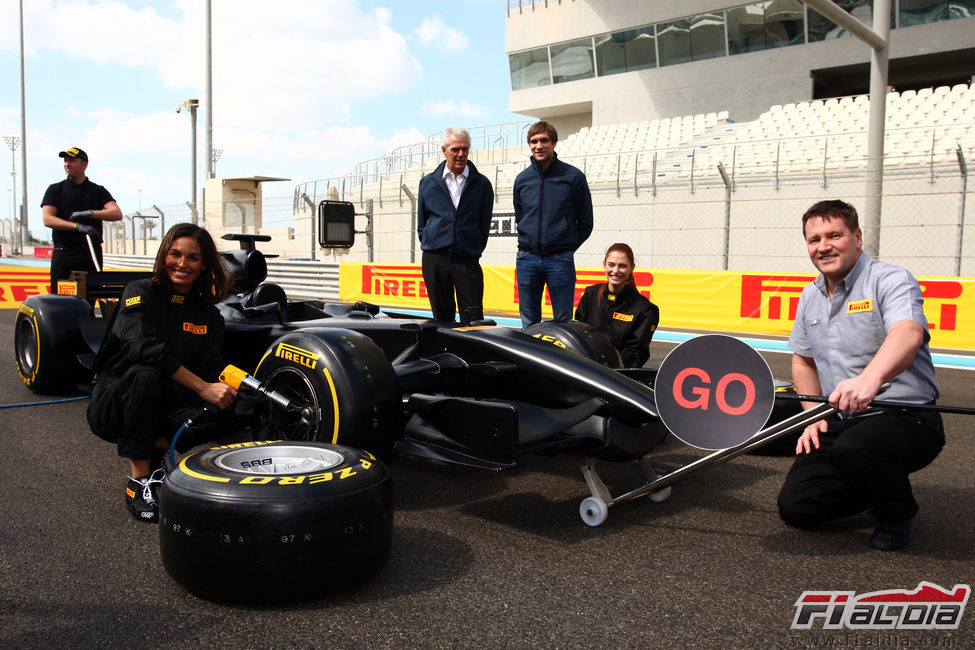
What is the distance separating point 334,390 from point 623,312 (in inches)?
100

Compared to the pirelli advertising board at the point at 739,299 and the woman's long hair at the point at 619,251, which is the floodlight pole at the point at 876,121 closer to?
the pirelli advertising board at the point at 739,299

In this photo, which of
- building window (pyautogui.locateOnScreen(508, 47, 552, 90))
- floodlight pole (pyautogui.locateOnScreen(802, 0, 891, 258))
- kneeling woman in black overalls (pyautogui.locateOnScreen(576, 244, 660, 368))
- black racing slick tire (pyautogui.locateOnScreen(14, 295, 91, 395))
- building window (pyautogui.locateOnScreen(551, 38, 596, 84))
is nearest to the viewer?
kneeling woman in black overalls (pyautogui.locateOnScreen(576, 244, 660, 368))

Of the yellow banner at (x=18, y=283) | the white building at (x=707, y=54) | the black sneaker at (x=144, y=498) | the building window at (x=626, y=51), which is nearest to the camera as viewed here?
the black sneaker at (x=144, y=498)

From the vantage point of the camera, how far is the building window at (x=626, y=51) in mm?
25906

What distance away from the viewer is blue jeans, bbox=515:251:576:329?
17.5 ft

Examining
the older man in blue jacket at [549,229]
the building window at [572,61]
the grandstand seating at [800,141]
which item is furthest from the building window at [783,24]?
the older man in blue jacket at [549,229]

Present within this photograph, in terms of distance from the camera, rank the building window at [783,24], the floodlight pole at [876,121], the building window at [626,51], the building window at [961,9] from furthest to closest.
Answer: the building window at [626,51]
the building window at [783,24]
the building window at [961,9]
the floodlight pole at [876,121]

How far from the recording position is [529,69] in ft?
98.9

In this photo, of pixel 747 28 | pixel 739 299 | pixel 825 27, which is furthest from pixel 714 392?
pixel 747 28

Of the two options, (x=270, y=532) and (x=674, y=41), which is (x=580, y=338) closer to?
(x=270, y=532)

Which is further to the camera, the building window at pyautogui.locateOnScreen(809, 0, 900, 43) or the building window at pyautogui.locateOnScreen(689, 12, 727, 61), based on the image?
the building window at pyautogui.locateOnScreen(689, 12, 727, 61)

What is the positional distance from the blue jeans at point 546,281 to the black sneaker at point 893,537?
278 centimetres

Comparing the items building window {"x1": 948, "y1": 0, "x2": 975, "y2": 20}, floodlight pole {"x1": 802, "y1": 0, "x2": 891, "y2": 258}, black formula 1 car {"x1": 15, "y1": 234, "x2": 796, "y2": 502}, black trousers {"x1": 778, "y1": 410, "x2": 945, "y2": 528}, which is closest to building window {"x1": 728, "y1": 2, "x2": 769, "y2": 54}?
building window {"x1": 948, "y1": 0, "x2": 975, "y2": 20}

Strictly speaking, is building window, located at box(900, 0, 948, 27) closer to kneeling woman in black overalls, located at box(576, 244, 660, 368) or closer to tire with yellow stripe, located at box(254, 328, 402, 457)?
kneeling woman in black overalls, located at box(576, 244, 660, 368)
